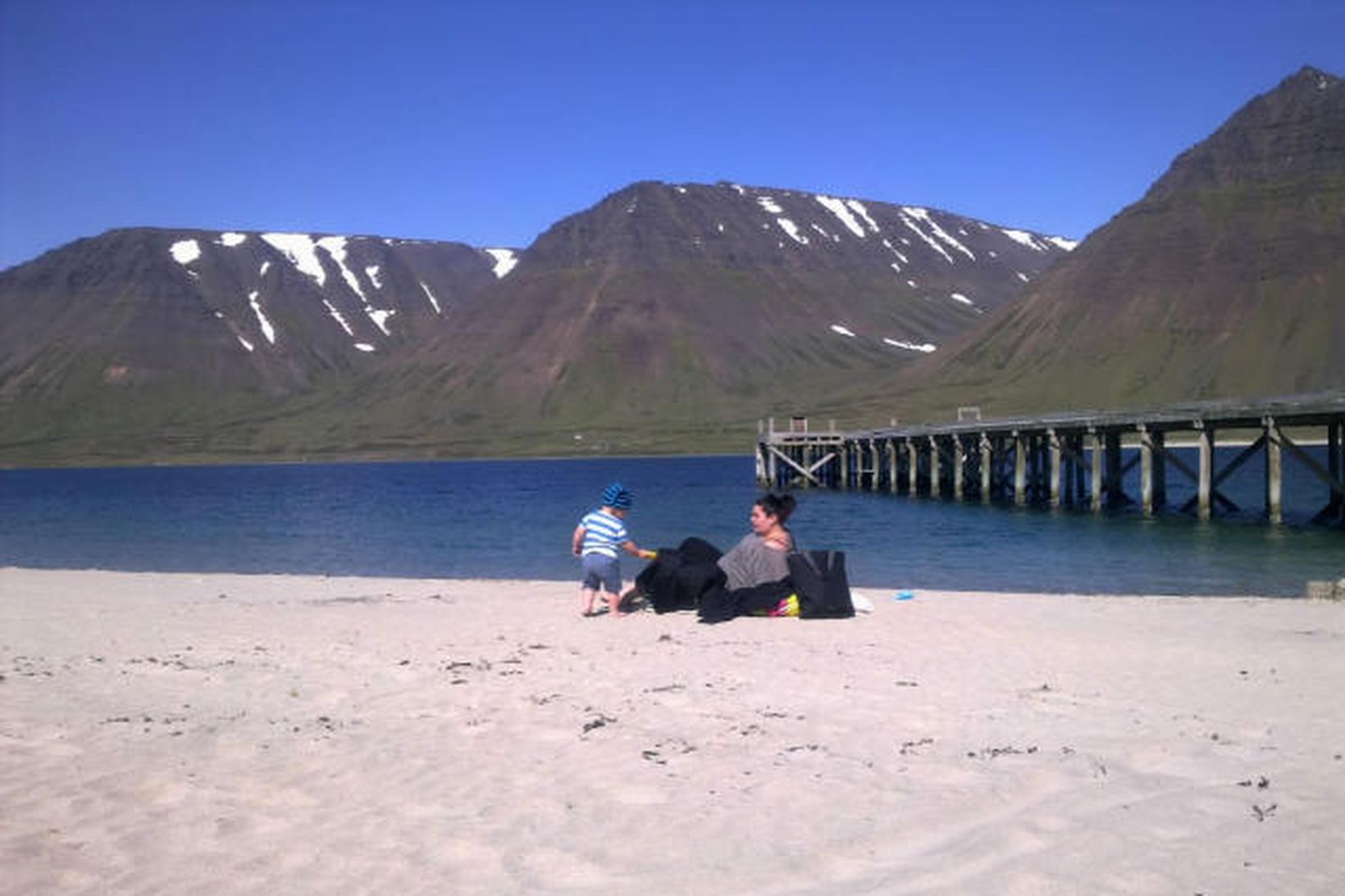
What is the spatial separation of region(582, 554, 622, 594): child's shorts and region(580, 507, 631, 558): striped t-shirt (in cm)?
7

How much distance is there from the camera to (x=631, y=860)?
19.0 feet

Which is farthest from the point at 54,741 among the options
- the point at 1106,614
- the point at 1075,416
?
the point at 1075,416

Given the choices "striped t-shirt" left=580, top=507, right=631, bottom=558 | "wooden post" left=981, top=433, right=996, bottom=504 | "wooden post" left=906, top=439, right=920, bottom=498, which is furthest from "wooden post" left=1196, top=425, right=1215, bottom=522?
"striped t-shirt" left=580, top=507, right=631, bottom=558

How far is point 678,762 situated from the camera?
7.51m

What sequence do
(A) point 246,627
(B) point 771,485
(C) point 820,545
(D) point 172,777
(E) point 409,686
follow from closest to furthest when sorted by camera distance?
(D) point 172,777
(E) point 409,686
(A) point 246,627
(C) point 820,545
(B) point 771,485

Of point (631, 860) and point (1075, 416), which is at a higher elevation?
point (1075, 416)

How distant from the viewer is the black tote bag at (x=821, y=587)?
1441 centimetres

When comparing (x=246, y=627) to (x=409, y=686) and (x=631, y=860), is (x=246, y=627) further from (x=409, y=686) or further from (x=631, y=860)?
(x=631, y=860)

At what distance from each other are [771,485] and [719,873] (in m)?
70.3

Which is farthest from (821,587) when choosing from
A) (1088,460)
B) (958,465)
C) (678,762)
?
(1088,460)

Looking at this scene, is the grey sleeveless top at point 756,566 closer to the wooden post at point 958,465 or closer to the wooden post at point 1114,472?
the wooden post at point 1114,472

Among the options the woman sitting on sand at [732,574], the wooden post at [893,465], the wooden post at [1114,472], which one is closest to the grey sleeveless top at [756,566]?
the woman sitting on sand at [732,574]

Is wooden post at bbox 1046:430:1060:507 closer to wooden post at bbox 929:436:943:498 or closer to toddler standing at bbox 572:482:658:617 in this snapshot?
wooden post at bbox 929:436:943:498

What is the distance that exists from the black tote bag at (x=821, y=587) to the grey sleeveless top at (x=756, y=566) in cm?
14
